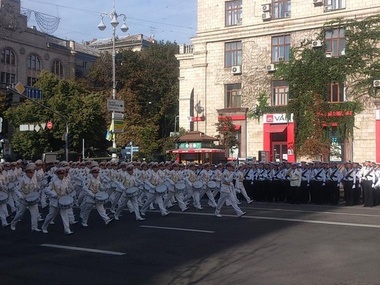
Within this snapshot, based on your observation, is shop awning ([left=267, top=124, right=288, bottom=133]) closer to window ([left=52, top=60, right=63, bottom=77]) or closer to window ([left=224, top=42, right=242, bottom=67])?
window ([left=224, top=42, right=242, bottom=67])

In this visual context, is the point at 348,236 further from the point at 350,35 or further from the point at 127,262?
the point at 350,35

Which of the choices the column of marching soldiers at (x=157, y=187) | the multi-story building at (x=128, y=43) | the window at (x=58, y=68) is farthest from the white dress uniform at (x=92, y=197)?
the multi-story building at (x=128, y=43)

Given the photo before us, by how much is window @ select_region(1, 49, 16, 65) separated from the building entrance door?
114 ft

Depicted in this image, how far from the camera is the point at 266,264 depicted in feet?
35.6

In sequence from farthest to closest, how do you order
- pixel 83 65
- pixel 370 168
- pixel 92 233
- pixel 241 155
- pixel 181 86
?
pixel 83 65 → pixel 181 86 → pixel 241 155 → pixel 370 168 → pixel 92 233

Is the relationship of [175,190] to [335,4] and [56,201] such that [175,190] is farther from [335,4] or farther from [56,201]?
[335,4]

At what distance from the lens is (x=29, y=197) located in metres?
15.9

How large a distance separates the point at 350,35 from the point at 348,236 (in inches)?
1100

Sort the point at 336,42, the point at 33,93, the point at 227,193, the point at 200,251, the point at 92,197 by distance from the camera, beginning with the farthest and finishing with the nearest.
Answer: the point at 336,42, the point at 33,93, the point at 227,193, the point at 92,197, the point at 200,251

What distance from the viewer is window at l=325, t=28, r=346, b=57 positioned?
40281mm

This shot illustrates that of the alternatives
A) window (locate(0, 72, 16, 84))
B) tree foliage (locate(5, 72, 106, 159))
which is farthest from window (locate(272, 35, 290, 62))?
window (locate(0, 72, 16, 84))

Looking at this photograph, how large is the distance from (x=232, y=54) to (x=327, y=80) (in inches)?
340

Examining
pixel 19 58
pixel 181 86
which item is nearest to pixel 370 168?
pixel 181 86

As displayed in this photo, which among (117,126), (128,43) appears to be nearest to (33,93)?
(117,126)
